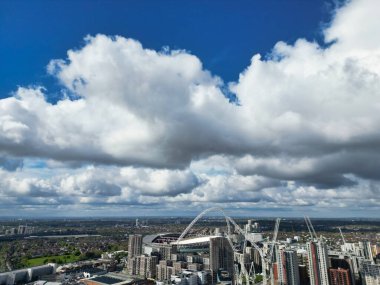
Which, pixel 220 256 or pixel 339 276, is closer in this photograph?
pixel 339 276

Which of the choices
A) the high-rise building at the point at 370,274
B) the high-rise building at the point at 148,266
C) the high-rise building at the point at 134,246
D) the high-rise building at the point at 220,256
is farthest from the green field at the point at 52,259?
the high-rise building at the point at 370,274

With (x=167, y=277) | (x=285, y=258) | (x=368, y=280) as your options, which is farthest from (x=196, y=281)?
(x=368, y=280)

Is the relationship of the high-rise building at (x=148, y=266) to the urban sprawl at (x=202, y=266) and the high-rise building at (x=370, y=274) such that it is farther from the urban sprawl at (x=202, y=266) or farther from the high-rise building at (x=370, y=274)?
the high-rise building at (x=370, y=274)

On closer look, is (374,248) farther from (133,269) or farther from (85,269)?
(85,269)

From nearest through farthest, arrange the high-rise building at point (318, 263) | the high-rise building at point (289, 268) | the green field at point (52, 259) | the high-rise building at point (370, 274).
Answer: the high-rise building at point (370, 274), the high-rise building at point (318, 263), the high-rise building at point (289, 268), the green field at point (52, 259)

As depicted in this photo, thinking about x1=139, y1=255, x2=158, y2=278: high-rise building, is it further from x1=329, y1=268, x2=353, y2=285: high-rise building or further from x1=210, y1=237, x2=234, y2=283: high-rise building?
x1=329, y1=268, x2=353, y2=285: high-rise building

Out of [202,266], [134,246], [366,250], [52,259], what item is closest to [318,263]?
[202,266]

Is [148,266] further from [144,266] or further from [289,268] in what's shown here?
[289,268]
